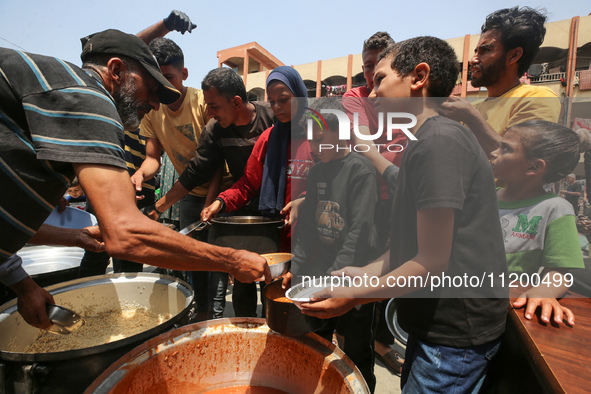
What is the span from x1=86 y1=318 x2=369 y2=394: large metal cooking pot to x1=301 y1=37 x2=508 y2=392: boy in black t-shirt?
0.23 meters

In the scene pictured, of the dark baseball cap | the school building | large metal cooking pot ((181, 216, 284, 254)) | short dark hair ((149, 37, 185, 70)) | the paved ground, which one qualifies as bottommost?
the paved ground

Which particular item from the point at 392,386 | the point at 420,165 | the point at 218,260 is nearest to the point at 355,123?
the point at 420,165

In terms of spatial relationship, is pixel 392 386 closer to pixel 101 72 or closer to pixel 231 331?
pixel 231 331

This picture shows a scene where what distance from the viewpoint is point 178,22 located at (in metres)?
3.24

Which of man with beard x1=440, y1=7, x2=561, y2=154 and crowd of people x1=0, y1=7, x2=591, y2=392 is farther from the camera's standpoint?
man with beard x1=440, y1=7, x2=561, y2=154

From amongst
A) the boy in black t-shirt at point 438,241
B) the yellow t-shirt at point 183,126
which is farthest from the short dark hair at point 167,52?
the boy in black t-shirt at point 438,241

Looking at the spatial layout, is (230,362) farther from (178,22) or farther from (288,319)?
(178,22)

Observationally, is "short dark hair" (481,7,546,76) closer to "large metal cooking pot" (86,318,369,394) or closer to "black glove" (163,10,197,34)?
"large metal cooking pot" (86,318,369,394)

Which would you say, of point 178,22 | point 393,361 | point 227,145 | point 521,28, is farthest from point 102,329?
point 178,22

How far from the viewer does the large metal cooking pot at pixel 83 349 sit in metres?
1.01

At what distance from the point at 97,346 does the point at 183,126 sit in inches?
78.8

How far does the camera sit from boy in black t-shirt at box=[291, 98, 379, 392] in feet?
5.28

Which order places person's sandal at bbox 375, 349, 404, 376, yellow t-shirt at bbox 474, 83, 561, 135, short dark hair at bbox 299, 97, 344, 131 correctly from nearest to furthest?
1. yellow t-shirt at bbox 474, 83, 561, 135
2. short dark hair at bbox 299, 97, 344, 131
3. person's sandal at bbox 375, 349, 404, 376

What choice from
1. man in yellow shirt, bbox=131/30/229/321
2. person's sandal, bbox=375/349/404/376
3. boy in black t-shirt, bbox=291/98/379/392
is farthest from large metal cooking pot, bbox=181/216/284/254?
person's sandal, bbox=375/349/404/376
